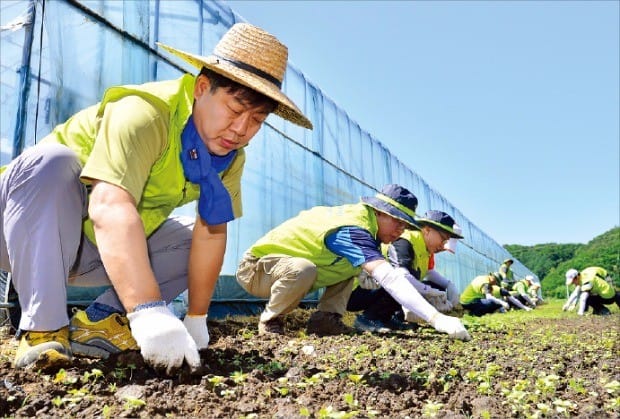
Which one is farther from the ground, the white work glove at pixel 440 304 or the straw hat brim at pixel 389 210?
the straw hat brim at pixel 389 210

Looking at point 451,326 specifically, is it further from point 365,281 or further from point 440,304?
point 440,304

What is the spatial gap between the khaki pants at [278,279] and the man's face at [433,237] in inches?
87.7

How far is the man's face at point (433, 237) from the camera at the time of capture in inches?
231

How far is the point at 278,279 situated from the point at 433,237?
8.39 ft

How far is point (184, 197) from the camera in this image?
222 cm

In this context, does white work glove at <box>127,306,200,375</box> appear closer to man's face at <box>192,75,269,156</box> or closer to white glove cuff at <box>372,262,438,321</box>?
man's face at <box>192,75,269,156</box>

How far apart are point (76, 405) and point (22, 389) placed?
0.79 ft

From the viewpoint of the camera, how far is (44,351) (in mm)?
1701

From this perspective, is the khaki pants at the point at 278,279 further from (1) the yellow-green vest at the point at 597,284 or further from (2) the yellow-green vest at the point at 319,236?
(1) the yellow-green vest at the point at 597,284

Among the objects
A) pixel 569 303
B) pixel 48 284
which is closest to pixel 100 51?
pixel 48 284

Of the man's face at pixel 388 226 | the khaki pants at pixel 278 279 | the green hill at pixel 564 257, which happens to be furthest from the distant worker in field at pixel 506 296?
the green hill at pixel 564 257

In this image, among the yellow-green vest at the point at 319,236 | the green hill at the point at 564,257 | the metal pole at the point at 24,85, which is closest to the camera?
the metal pole at the point at 24,85

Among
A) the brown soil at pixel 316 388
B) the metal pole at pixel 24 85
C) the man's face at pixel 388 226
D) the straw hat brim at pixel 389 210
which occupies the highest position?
the metal pole at pixel 24 85

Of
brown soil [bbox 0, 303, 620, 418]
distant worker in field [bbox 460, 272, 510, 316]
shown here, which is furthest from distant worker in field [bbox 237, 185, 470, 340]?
distant worker in field [bbox 460, 272, 510, 316]
